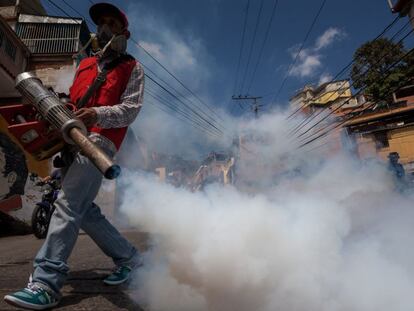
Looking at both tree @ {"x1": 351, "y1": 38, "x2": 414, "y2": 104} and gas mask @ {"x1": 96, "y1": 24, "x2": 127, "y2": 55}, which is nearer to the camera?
gas mask @ {"x1": 96, "y1": 24, "x2": 127, "y2": 55}

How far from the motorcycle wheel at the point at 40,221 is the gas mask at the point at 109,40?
4848 mm

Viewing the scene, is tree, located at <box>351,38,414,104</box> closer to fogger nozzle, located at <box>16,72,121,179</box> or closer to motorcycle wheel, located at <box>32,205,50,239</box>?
motorcycle wheel, located at <box>32,205,50,239</box>

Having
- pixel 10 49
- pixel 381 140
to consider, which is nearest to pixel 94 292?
pixel 10 49

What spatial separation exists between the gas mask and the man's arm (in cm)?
18

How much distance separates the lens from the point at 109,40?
253 centimetres

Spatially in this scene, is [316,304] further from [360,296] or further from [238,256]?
[238,256]

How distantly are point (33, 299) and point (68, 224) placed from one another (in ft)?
1.50

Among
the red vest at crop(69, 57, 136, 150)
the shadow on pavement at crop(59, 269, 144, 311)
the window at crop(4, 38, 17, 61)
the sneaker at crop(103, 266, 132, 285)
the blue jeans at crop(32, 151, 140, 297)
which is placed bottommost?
the shadow on pavement at crop(59, 269, 144, 311)

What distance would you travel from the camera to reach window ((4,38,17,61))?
11.6 m

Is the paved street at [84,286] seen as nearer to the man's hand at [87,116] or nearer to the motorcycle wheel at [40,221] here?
the man's hand at [87,116]

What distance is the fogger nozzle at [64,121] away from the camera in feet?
4.78

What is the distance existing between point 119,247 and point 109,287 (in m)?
0.29

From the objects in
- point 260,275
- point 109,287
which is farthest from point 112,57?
point 260,275

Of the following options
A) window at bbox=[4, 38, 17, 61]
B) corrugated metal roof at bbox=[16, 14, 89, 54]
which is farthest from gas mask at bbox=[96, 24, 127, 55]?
corrugated metal roof at bbox=[16, 14, 89, 54]
